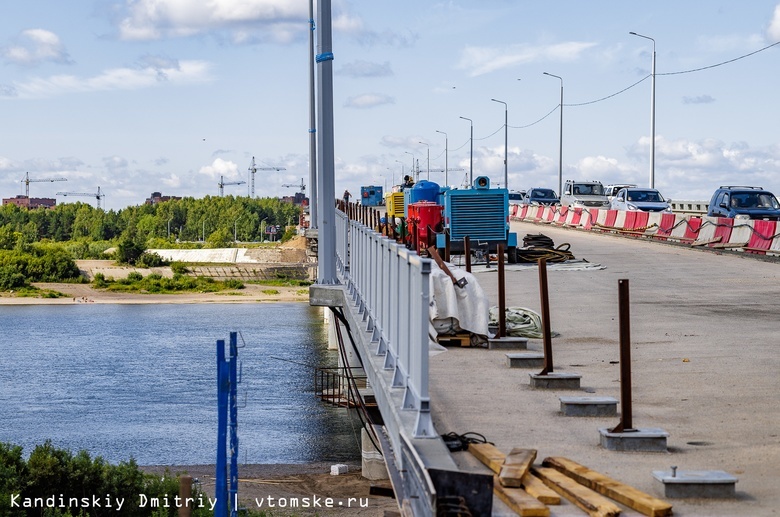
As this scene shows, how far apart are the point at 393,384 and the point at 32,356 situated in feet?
232

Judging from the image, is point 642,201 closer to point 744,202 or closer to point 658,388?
point 744,202

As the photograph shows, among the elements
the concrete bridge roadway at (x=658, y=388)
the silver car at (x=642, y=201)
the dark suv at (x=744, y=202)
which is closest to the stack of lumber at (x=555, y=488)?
the concrete bridge roadway at (x=658, y=388)

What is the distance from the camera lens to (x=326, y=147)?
16250 mm

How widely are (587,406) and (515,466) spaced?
2.64m

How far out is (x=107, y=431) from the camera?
144 ft

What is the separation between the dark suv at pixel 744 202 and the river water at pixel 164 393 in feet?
50.1

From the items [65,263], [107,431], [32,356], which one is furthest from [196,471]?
[65,263]

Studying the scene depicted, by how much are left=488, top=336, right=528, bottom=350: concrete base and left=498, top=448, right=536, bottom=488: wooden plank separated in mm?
5979

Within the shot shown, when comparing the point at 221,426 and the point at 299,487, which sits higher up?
the point at 221,426

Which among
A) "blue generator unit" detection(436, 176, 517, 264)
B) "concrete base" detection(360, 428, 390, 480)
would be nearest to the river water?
"concrete base" detection(360, 428, 390, 480)

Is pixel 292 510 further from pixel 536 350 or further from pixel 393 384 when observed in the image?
pixel 393 384

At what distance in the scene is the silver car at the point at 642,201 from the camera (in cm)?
4894

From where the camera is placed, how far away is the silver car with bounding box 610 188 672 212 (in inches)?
1927

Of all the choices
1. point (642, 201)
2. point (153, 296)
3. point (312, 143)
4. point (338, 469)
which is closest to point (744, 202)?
point (642, 201)
